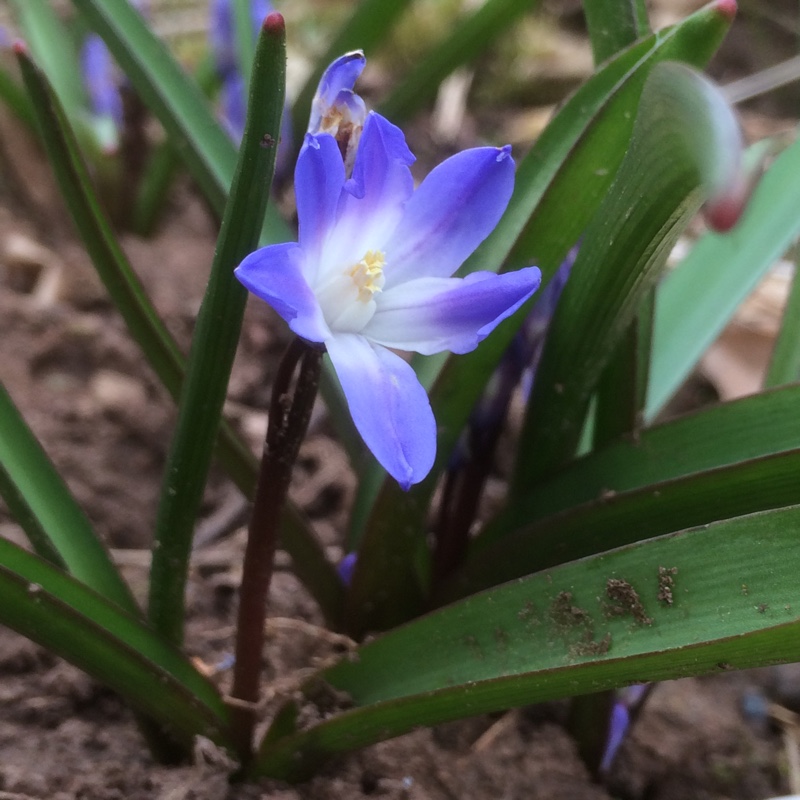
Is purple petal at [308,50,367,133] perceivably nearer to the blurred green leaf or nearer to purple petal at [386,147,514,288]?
purple petal at [386,147,514,288]

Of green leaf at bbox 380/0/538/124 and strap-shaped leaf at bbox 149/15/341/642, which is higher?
green leaf at bbox 380/0/538/124

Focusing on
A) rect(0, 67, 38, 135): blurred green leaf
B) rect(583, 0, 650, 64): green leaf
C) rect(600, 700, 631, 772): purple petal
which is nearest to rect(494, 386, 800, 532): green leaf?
rect(600, 700, 631, 772): purple petal

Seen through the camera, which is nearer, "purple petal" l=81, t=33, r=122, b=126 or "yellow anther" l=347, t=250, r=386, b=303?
"yellow anther" l=347, t=250, r=386, b=303

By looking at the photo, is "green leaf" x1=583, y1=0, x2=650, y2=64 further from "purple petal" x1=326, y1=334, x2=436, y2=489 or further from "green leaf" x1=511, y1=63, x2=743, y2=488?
"purple petal" x1=326, y1=334, x2=436, y2=489

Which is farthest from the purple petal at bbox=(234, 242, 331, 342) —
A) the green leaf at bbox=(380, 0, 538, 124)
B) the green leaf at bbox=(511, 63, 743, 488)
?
the green leaf at bbox=(380, 0, 538, 124)

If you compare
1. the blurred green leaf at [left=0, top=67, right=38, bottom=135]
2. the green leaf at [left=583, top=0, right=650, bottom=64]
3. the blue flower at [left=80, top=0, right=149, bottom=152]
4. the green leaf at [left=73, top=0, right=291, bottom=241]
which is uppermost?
the blue flower at [left=80, top=0, right=149, bottom=152]

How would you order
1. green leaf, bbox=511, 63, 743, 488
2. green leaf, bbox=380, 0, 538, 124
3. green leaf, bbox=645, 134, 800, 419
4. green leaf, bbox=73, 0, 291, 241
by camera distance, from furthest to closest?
green leaf, bbox=380, 0, 538, 124, green leaf, bbox=645, 134, 800, 419, green leaf, bbox=73, 0, 291, 241, green leaf, bbox=511, 63, 743, 488

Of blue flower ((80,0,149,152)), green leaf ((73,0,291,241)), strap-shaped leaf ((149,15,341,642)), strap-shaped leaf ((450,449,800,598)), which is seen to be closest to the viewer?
strap-shaped leaf ((149,15,341,642))

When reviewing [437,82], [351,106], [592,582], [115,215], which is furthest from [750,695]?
[115,215]
